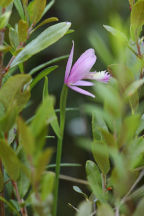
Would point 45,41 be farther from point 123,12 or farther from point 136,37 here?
point 123,12

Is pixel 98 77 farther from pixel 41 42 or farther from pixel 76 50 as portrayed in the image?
pixel 76 50

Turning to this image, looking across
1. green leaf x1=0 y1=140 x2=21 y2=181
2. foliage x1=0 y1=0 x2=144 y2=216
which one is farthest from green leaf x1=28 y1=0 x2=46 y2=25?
green leaf x1=0 y1=140 x2=21 y2=181

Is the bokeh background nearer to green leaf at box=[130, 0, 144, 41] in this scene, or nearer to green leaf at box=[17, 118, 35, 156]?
green leaf at box=[130, 0, 144, 41]

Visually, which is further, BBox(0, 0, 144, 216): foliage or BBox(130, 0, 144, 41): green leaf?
BBox(130, 0, 144, 41): green leaf

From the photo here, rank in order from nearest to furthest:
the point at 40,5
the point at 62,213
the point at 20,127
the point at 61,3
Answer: the point at 20,127 < the point at 40,5 < the point at 62,213 < the point at 61,3

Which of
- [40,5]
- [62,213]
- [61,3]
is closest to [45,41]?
[40,5]

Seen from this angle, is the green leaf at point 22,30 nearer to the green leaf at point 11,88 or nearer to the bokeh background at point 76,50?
the green leaf at point 11,88

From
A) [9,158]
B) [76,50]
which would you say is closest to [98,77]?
[9,158]
